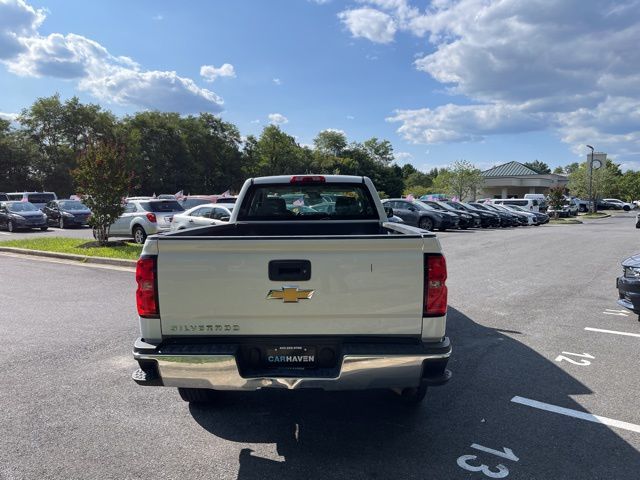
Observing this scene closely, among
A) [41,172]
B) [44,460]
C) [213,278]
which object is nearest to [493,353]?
[213,278]

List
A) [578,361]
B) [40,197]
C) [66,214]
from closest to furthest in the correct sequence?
[578,361], [66,214], [40,197]

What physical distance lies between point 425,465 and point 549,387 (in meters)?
1.97

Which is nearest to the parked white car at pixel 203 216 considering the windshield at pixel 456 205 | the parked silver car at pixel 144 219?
the parked silver car at pixel 144 219

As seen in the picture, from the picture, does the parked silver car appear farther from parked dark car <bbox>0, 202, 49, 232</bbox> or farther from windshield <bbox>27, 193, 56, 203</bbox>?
windshield <bbox>27, 193, 56, 203</bbox>

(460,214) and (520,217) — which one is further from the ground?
(460,214)

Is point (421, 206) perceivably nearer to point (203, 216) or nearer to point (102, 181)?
point (203, 216)

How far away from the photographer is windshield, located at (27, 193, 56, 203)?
96.4ft

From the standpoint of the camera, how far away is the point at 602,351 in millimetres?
5473

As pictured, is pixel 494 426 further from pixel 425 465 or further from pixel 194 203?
pixel 194 203

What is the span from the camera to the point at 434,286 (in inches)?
122

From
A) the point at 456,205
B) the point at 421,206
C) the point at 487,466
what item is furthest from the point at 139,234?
the point at 456,205

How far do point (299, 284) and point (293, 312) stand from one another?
0.20 meters

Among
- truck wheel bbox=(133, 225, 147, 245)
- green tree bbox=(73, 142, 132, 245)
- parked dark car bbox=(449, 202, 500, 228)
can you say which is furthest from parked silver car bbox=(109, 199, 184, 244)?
parked dark car bbox=(449, 202, 500, 228)

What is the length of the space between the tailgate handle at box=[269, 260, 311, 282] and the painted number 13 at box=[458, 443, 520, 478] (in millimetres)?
1645
